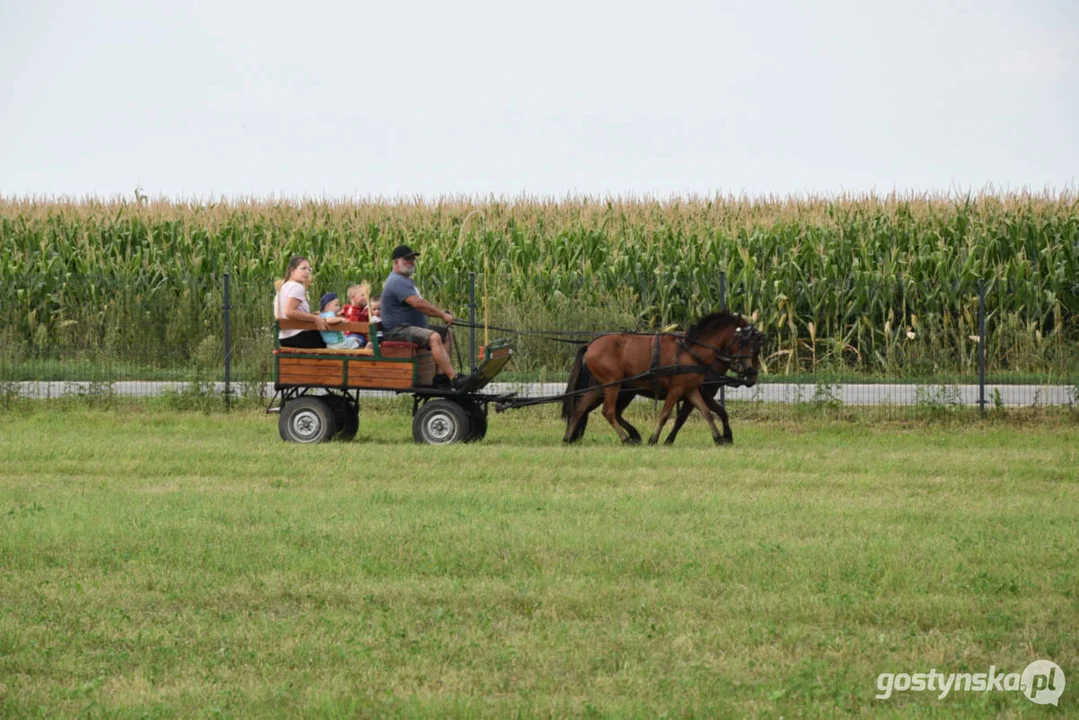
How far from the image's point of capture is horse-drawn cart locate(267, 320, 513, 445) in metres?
16.8

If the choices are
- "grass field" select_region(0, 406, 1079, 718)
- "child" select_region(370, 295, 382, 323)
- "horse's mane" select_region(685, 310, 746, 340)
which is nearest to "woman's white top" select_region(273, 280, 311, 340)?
"child" select_region(370, 295, 382, 323)

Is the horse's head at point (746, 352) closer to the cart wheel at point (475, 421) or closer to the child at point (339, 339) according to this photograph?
the cart wheel at point (475, 421)

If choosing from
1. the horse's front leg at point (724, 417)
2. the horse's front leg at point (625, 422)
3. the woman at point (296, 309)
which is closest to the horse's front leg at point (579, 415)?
the horse's front leg at point (625, 422)

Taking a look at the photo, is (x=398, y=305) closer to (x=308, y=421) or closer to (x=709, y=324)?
(x=308, y=421)

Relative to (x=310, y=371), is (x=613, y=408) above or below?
below

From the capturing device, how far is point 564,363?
Answer: 24.5 m

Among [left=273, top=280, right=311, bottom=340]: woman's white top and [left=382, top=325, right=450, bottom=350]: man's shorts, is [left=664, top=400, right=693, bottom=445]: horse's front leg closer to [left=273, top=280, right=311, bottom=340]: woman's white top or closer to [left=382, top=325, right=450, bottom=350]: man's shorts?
[left=382, top=325, right=450, bottom=350]: man's shorts

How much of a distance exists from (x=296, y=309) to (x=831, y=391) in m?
8.66

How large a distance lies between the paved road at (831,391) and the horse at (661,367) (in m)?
2.77

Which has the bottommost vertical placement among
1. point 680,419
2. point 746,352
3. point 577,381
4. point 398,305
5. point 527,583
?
point 527,583

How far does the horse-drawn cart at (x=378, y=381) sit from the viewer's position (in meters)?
16.8

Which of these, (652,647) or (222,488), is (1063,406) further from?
(652,647)

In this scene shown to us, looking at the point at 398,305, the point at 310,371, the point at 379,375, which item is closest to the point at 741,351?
the point at 398,305

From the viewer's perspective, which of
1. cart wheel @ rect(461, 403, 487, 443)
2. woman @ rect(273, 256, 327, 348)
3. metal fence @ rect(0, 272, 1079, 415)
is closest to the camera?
woman @ rect(273, 256, 327, 348)
